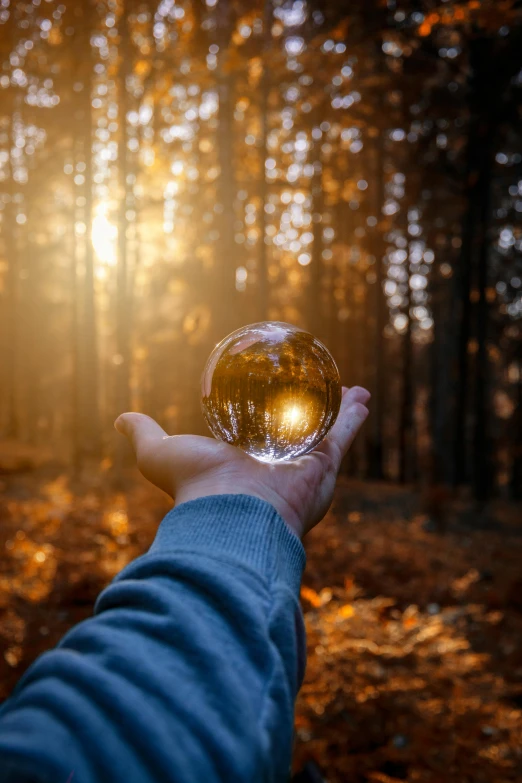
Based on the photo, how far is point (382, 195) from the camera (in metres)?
15.5

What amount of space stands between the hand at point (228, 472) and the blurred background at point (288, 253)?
2.51 m

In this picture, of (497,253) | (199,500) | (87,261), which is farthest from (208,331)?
(497,253)

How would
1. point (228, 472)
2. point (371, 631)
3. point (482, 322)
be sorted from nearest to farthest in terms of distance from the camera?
1. point (228, 472)
2. point (371, 631)
3. point (482, 322)

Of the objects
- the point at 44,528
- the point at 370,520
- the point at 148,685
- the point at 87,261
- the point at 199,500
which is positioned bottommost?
the point at 370,520

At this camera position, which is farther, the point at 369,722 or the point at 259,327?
the point at 369,722

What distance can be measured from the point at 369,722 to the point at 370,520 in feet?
24.4

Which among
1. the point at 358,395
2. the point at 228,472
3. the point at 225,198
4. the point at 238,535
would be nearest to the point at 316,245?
the point at 225,198

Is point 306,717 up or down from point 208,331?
down

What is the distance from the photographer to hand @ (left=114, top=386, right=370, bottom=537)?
1.87 metres

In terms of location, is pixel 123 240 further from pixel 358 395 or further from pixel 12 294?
pixel 358 395

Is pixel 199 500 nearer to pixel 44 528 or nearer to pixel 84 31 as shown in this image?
pixel 44 528

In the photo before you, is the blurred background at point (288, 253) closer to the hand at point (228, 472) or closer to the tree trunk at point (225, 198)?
the tree trunk at point (225, 198)

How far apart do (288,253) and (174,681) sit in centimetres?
2199

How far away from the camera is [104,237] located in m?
17.9
